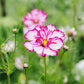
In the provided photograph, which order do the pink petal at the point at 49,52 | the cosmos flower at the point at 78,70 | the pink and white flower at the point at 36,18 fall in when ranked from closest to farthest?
the pink petal at the point at 49,52 → the pink and white flower at the point at 36,18 → the cosmos flower at the point at 78,70

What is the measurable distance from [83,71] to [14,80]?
29 centimetres

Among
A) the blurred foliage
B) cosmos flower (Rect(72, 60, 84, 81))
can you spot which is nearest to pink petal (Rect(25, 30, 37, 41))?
the blurred foliage

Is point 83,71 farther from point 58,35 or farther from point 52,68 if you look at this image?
point 58,35

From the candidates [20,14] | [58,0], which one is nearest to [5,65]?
[20,14]

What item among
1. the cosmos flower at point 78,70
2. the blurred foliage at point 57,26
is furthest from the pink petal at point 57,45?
the cosmos flower at point 78,70

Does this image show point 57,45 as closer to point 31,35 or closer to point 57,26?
point 31,35

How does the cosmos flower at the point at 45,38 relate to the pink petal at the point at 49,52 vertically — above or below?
above

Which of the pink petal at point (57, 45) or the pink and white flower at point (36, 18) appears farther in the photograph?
the pink and white flower at point (36, 18)

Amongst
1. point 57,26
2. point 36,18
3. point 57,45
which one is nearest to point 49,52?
point 57,45

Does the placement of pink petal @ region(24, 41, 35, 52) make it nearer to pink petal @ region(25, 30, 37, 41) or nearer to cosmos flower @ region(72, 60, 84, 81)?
pink petal @ region(25, 30, 37, 41)

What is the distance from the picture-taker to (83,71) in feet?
2.85

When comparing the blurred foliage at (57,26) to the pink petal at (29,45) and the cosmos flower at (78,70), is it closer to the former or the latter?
the cosmos flower at (78,70)

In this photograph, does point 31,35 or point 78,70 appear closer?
point 31,35

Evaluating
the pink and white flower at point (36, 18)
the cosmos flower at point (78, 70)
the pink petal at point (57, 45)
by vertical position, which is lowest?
the cosmos flower at point (78, 70)
